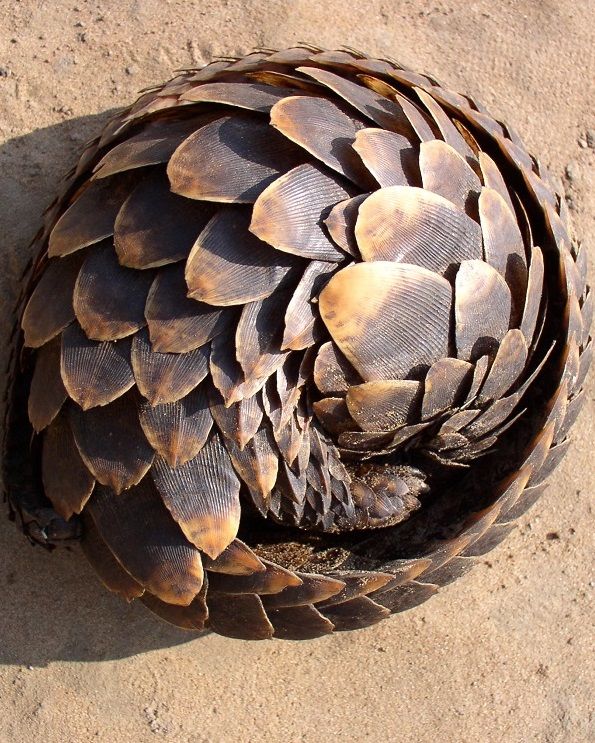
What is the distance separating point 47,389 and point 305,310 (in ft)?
2.20

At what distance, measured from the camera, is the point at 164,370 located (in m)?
2.01

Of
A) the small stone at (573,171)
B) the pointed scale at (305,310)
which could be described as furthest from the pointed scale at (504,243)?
the small stone at (573,171)

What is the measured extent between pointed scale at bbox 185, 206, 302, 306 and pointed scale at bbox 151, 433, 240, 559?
0.35 metres

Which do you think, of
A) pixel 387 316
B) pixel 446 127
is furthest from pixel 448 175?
pixel 387 316

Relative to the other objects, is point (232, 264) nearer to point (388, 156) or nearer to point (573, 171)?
point (388, 156)

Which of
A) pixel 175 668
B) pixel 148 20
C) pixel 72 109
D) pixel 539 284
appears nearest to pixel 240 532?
pixel 175 668

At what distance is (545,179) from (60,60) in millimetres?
1716

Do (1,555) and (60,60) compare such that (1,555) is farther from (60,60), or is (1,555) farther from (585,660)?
(585,660)

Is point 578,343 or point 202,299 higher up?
point 202,299

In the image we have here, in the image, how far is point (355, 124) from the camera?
7.09ft

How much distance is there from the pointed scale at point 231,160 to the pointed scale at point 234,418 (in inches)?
18.5

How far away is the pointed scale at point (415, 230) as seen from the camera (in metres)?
2.04

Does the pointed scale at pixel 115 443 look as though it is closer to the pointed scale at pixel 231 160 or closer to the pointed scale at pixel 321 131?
the pointed scale at pixel 231 160

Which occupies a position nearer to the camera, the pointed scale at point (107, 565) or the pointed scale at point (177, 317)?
the pointed scale at point (177, 317)
